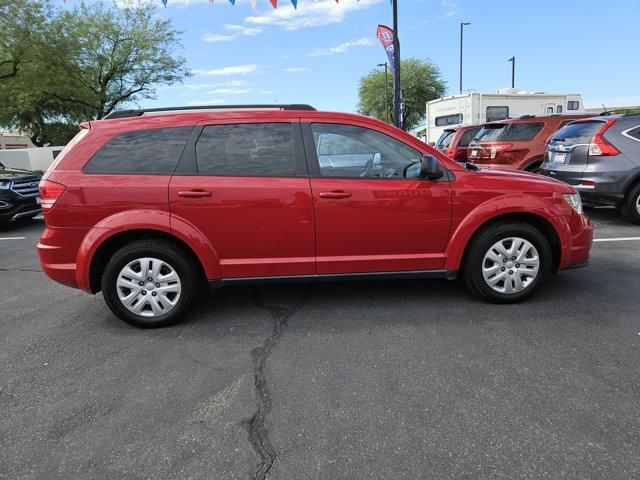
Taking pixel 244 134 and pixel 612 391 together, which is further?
pixel 244 134

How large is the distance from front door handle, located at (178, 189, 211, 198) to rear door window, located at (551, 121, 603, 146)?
638cm

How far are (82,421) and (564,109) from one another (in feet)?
61.3

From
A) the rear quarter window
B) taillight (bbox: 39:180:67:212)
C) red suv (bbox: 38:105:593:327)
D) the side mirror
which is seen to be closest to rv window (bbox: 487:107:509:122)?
red suv (bbox: 38:105:593:327)

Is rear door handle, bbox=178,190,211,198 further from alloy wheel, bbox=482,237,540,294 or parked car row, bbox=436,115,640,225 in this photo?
parked car row, bbox=436,115,640,225

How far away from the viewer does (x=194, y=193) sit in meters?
3.85

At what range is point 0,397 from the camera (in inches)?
120

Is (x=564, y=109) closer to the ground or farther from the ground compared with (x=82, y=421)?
farther from the ground

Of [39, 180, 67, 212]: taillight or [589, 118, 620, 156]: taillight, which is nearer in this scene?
[39, 180, 67, 212]: taillight

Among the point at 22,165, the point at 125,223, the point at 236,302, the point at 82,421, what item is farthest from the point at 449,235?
the point at 22,165

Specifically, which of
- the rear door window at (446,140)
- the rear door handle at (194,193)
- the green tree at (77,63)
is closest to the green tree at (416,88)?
the green tree at (77,63)

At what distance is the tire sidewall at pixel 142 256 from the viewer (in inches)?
152

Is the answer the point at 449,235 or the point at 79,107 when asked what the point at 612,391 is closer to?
the point at 449,235

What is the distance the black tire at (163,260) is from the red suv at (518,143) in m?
7.41

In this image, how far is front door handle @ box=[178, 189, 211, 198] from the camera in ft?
12.6
